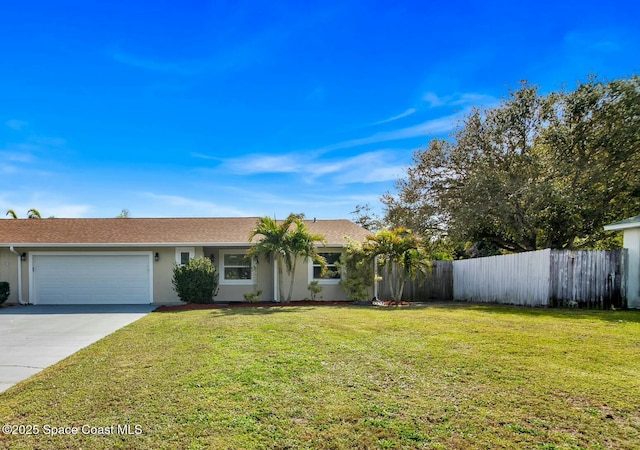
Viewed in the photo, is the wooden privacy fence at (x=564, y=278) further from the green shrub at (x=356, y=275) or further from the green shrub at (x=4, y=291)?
the green shrub at (x=4, y=291)

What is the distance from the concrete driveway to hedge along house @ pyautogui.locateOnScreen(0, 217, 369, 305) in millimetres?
1004

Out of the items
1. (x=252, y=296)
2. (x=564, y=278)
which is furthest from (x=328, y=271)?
(x=564, y=278)

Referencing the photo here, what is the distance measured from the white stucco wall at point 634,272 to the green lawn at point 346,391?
16.9ft

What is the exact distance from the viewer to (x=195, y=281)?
1409cm

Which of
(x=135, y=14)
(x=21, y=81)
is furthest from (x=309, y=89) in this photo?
(x=21, y=81)

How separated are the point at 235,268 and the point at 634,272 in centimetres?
1346

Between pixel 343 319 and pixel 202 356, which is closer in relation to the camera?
pixel 202 356

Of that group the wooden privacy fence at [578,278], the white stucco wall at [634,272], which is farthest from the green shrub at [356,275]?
the white stucco wall at [634,272]

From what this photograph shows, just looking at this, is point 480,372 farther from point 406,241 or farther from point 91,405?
point 406,241

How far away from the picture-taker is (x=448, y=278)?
714 inches

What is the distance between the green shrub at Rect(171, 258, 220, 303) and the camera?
14.1m

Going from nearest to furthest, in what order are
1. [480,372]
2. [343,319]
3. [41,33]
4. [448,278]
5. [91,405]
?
[91,405] < [480,372] < [343,319] < [41,33] < [448,278]

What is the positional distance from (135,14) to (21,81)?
4.78 meters

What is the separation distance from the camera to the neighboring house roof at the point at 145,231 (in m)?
15.1
